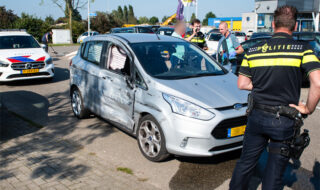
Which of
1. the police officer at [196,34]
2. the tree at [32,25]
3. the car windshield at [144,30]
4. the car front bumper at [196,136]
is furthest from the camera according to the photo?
the tree at [32,25]

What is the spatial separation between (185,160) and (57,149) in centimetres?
205

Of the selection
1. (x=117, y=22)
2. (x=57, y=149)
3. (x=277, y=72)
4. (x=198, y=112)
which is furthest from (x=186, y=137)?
(x=117, y=22)

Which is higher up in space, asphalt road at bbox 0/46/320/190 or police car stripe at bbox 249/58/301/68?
police car stripe at bbox 249/58/301/68

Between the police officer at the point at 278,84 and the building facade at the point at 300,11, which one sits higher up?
the building facade at the point at 300,11

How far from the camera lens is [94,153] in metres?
4.96

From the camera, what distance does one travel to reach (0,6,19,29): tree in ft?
149

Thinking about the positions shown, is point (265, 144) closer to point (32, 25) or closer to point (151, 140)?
point (151, 140)

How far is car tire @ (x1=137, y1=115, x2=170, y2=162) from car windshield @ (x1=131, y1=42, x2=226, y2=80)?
0.72 m

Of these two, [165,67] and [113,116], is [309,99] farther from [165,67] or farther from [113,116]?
[113,116]

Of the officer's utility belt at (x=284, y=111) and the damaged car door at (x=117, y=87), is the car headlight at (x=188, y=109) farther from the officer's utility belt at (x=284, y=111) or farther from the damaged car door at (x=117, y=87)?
the officer's utility belt at (x=284, y=111)

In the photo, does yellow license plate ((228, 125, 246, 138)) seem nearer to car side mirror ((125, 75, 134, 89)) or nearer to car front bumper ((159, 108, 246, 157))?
car front bumper ((159, 108, 246, 157))

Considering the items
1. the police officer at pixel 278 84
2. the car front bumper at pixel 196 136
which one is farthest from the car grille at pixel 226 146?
the police officer at pixel 278 84

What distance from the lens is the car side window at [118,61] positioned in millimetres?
5125

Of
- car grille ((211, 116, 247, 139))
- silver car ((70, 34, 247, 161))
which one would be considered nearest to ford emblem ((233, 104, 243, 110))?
silver car ((70, 34, 247, 161))
